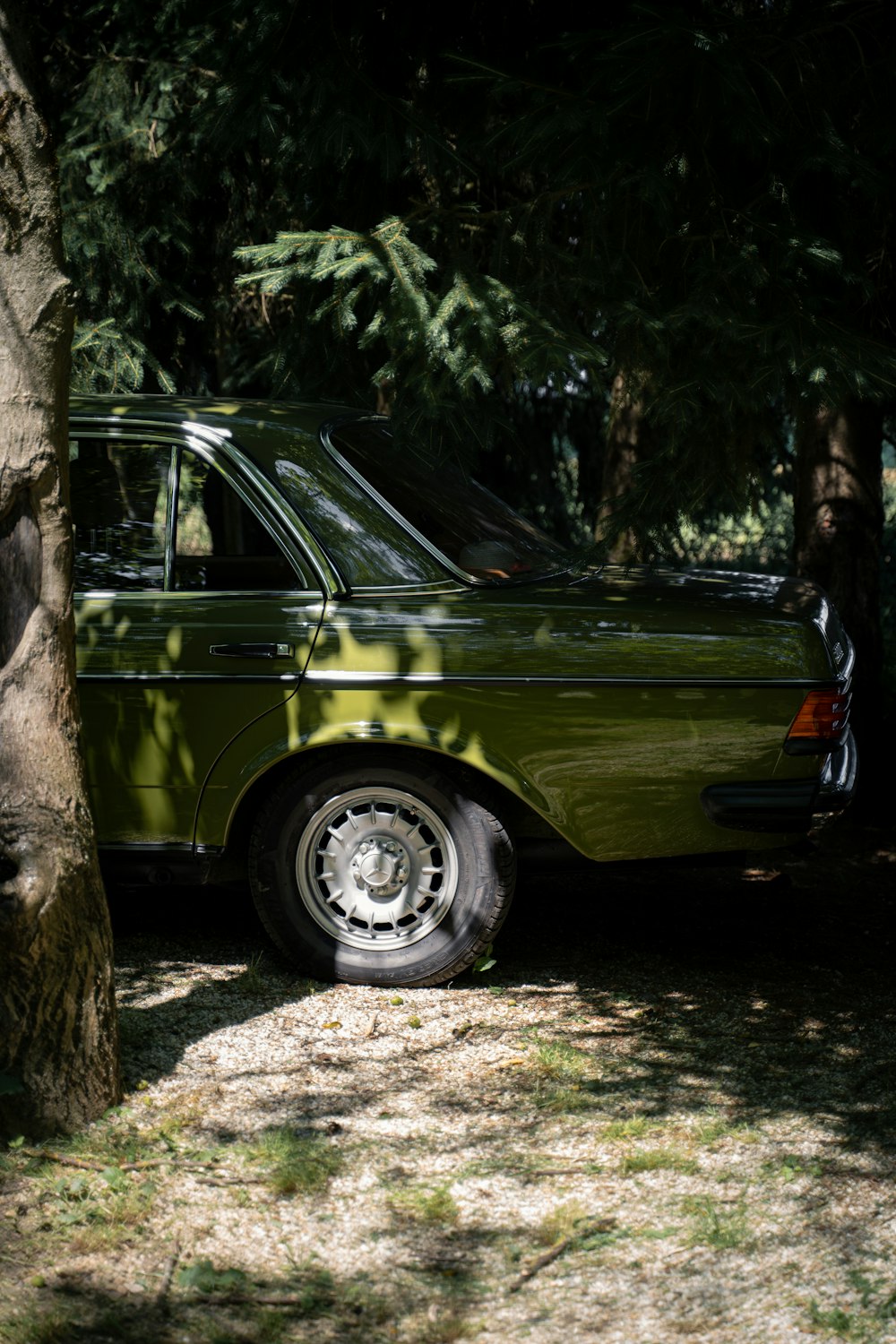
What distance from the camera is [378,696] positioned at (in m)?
4.98

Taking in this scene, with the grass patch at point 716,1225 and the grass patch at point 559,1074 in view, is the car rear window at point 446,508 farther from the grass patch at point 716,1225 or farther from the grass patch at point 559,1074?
the grass patch at point 716,1225

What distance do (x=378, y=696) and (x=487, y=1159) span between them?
167cm

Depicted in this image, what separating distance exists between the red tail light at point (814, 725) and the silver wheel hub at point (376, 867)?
1.23 meters

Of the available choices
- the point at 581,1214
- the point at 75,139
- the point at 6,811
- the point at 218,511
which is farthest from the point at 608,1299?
the point at 75,139

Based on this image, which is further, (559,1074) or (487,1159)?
(559,1074)

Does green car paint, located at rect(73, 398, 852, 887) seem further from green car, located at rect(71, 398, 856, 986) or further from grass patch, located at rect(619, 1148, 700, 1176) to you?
grass patch, located at rect(619, 1148, 700, 1176)

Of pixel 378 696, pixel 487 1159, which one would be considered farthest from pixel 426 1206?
pixel 378 696

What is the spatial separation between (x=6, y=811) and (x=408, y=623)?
1650 mm

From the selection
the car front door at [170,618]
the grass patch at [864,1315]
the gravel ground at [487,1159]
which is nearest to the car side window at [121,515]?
the car front door at [170,618]

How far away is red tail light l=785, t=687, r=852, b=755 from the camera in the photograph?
191 inches

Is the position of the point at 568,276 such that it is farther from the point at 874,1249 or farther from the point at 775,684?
Answer: the point at 874,1249

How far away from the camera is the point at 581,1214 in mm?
3572

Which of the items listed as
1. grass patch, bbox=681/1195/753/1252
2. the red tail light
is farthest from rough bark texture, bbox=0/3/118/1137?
the red tail light

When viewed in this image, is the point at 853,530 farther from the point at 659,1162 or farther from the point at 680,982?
the point at 659,1162
